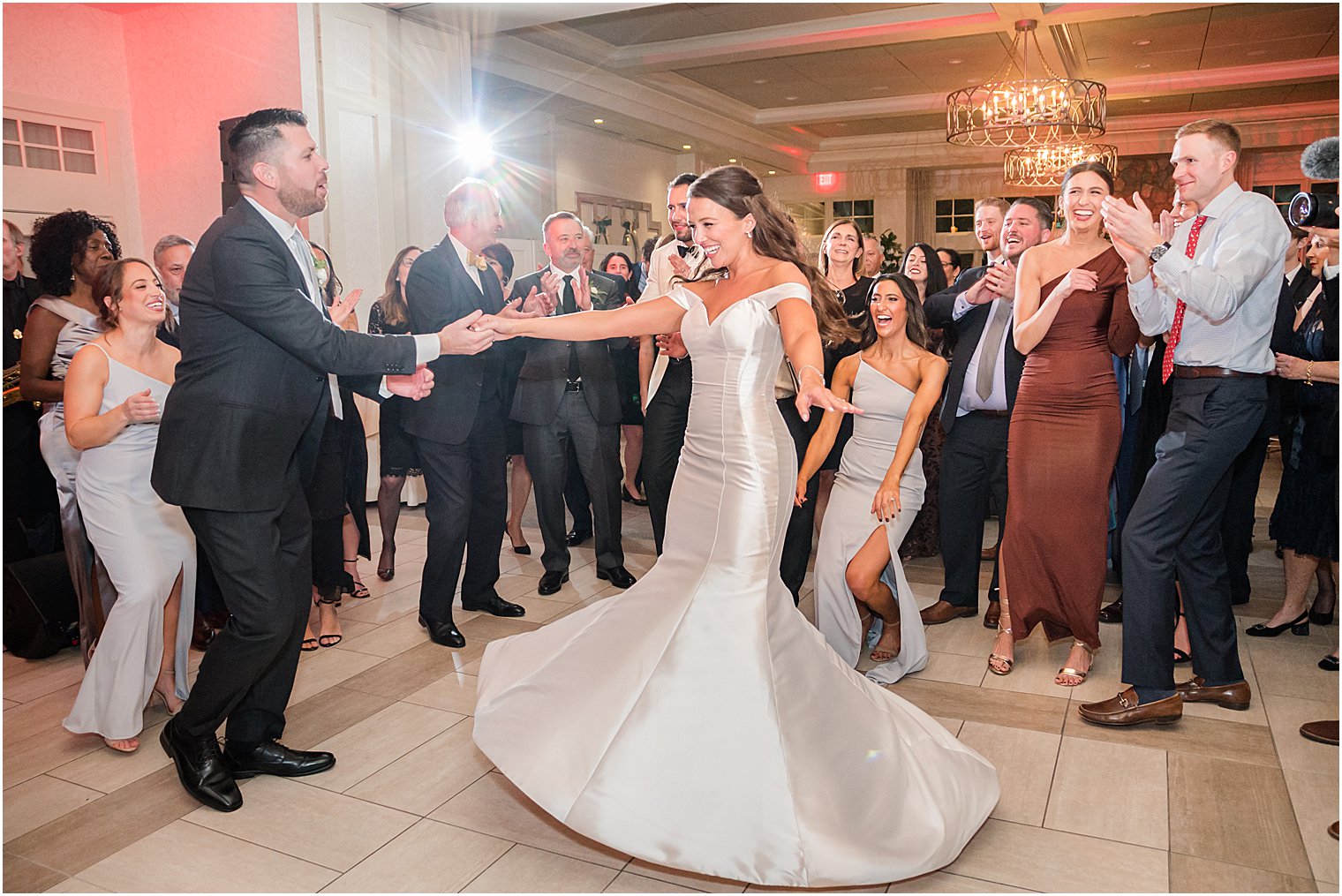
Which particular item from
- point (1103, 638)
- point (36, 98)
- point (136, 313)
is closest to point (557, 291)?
point (136, 313)

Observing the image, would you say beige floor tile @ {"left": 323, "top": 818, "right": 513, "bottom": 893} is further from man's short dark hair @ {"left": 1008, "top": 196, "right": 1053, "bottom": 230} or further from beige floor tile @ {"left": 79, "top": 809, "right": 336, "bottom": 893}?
man's short dark hair @ {"left": 1008, "top": 196, "right": 1053, "bottom": 230}

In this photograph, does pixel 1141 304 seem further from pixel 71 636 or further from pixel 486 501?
pixel 71 636

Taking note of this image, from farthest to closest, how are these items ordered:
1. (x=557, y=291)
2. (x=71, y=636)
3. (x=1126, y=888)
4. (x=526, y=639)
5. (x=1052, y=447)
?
(x=557, y=291), (x=71, y=636), (x=1052, y=447), (x=526, y=639), (x=1126, y=888)

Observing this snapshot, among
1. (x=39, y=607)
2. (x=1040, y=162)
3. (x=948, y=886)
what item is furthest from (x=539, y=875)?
(x=1040, y=162)

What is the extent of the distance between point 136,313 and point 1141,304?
9.94 feet

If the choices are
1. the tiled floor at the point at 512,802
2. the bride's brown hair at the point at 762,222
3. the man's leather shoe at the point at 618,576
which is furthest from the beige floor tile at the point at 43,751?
the bride's brown hair at the point at 762,222

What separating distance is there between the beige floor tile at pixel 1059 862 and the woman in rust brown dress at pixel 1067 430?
44.3 inches

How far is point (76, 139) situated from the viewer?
6.82 metres

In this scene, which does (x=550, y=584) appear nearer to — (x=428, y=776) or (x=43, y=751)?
(x=428, y=776)

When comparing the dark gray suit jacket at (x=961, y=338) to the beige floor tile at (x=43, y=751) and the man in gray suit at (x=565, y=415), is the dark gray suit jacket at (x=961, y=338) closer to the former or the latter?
the man in gray suit at (x=565, y=415)

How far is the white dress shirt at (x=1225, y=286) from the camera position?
8.68 feet

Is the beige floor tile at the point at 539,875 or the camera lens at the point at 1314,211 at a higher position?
the camera lens at the point at 1314,211

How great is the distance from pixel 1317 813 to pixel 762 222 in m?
2.06

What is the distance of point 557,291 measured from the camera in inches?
178
